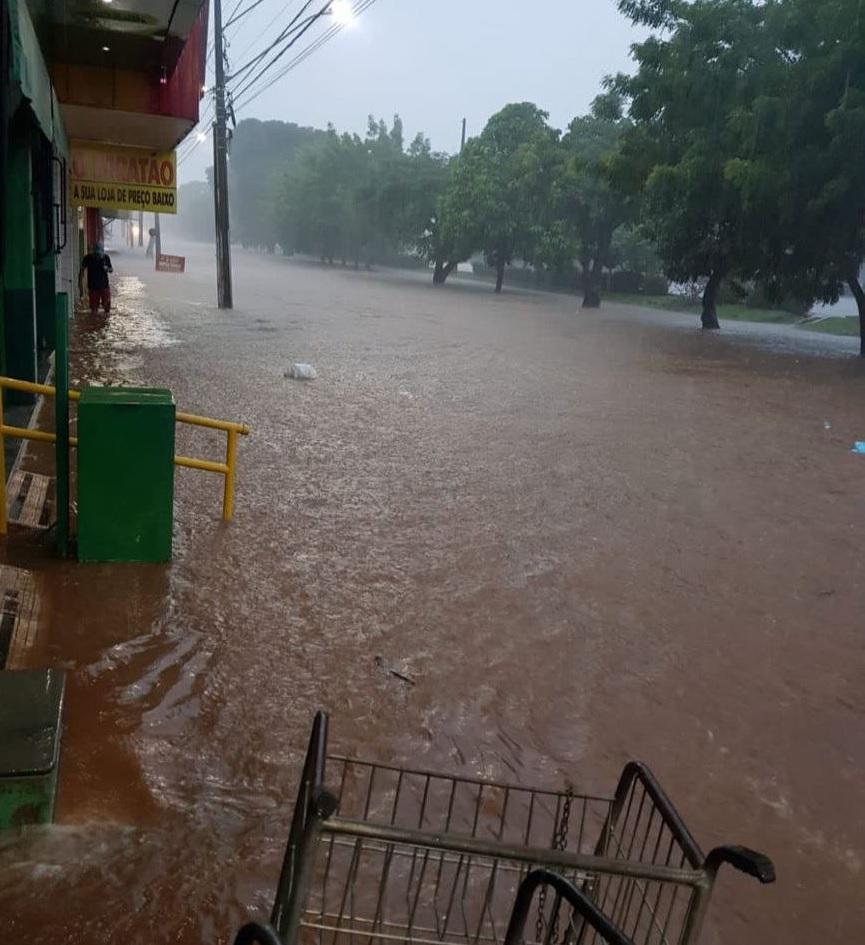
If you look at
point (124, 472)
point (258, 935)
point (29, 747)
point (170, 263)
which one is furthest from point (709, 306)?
point (258, 935)

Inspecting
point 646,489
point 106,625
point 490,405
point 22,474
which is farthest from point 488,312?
point 106,625

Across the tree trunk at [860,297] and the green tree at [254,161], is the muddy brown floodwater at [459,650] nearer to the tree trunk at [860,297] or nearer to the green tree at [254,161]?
the tree trunk at [860,297]

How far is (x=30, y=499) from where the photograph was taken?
6.48 m

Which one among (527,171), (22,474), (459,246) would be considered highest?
(527,171)

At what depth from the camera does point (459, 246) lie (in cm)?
4666

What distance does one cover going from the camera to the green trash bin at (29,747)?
115 inches

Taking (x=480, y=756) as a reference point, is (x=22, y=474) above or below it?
above

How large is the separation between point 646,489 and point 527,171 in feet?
114

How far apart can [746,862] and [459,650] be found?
306cm

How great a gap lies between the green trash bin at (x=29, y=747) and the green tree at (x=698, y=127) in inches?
790

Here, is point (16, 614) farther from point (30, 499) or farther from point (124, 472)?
point (30, 499)

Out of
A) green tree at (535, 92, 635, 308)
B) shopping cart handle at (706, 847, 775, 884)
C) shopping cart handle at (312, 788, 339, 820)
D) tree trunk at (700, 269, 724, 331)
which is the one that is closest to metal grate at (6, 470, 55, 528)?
shopping cart handle at (312, 788, 339, 820)

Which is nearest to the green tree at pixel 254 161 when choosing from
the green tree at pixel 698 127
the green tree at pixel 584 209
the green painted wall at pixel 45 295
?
the green tree at pixel 584 209

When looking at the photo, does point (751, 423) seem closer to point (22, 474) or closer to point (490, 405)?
point (490, 405)
